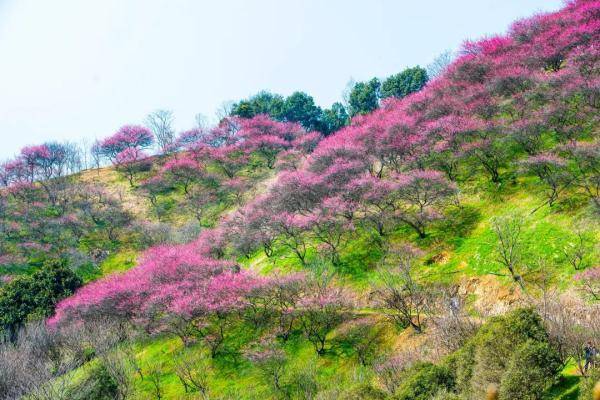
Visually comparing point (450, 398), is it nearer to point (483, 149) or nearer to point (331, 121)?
point (483, 149)

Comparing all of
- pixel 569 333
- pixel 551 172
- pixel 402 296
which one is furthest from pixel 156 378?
pixel 551 172

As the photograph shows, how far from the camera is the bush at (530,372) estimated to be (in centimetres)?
1320

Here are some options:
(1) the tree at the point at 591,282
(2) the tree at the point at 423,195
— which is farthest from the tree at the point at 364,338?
(1) the tree at the point at 591,282

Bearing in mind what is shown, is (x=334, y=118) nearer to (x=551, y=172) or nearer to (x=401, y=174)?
(x=401, y=174)

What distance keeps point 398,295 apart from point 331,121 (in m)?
68.4

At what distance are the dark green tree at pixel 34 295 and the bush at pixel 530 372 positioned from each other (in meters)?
44.5

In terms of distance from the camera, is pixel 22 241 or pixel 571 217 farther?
pixel 22 241

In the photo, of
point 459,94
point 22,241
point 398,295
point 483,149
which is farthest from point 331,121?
point 398,295

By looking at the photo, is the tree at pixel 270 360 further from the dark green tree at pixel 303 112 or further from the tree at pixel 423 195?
the dark green tree at pixel 303 112

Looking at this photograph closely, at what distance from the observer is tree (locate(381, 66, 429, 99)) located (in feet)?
266

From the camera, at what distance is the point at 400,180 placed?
40469 mm

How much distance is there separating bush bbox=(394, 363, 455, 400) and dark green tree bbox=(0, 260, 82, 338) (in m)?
40.9

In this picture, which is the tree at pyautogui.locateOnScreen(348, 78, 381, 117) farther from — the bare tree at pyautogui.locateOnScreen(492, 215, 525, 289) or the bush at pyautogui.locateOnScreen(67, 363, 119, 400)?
the bush at pyautogui.locateOnScreen(67, 363, 119, 400)

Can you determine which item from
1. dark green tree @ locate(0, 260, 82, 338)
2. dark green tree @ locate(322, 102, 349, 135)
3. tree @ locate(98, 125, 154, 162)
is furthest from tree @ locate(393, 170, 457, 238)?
tree @ locate(98, 125, 154, 162)
